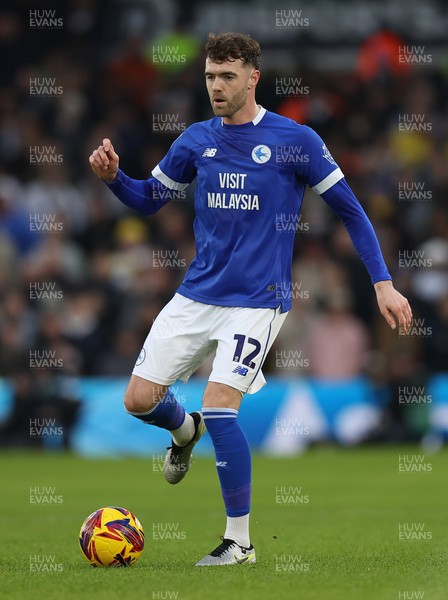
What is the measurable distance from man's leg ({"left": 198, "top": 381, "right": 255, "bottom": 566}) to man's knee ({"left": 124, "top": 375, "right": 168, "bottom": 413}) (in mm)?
394

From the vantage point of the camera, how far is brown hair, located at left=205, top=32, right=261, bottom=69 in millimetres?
6977

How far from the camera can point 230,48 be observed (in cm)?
698

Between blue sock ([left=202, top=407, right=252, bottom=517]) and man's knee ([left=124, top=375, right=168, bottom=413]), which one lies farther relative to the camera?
man's knee ([left=124, top=375, right=168, bottom=413])

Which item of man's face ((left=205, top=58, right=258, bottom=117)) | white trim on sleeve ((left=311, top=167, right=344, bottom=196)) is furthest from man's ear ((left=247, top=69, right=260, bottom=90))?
white trim on sleeve ((left=311, top=167, right=344, bottom=196))

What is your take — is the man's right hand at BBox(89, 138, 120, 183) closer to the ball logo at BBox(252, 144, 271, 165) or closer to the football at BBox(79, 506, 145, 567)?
the ball logo at BBox(252, 144, 271, 165)

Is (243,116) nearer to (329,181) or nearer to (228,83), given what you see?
(228,83)

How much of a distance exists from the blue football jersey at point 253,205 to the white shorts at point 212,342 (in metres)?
0.08

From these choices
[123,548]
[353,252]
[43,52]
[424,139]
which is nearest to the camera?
[123,548]

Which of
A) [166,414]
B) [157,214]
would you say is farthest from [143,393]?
[157,214]

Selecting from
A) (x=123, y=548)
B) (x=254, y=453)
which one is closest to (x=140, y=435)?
(x=254, y=453)

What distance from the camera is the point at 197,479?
41.6ft

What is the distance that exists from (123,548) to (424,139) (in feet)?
40.1

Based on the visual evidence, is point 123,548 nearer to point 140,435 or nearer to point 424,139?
point 140,435

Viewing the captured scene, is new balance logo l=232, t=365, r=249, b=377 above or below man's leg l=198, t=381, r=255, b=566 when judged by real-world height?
above
